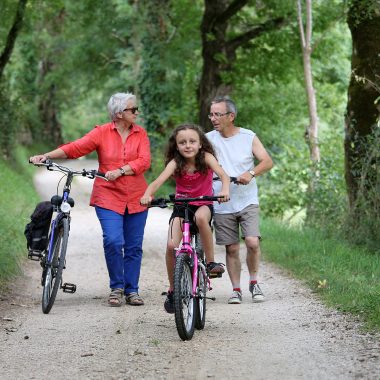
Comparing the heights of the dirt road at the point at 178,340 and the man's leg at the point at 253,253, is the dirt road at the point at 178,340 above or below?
below

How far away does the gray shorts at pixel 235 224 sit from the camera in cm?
918

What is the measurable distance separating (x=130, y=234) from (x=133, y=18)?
24.6m

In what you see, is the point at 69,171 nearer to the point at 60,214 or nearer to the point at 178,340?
the point at 60,214

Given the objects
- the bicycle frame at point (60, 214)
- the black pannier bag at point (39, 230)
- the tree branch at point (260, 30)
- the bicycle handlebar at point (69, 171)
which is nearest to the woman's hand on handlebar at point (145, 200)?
the bicycle handlebar at point (69, 171)

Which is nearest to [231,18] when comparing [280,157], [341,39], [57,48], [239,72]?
[239,72]

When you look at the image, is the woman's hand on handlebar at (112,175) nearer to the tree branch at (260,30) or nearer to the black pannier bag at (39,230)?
the black pannier bag at (39,230)

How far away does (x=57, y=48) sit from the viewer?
142ft

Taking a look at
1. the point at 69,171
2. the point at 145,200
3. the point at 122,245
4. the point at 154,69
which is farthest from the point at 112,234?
the point at 154,69

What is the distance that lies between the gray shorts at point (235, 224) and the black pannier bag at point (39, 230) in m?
1.75

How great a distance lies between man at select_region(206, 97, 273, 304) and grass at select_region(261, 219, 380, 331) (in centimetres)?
91

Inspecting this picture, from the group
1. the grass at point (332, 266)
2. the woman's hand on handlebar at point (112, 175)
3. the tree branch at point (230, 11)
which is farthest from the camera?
the tree branch at point (230, 11)

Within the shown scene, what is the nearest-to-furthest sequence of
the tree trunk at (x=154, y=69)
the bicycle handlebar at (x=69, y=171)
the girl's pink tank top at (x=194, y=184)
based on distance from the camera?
the girl's pink tank top at (x=194, y=184), the bicycle handlebar at (x=69, y=171), the tree trunk at (x=154, y=69)

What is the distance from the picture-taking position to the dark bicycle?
28.7ft

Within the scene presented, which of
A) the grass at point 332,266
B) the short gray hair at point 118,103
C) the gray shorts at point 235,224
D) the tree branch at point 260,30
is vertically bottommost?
the grass at point 332,266
